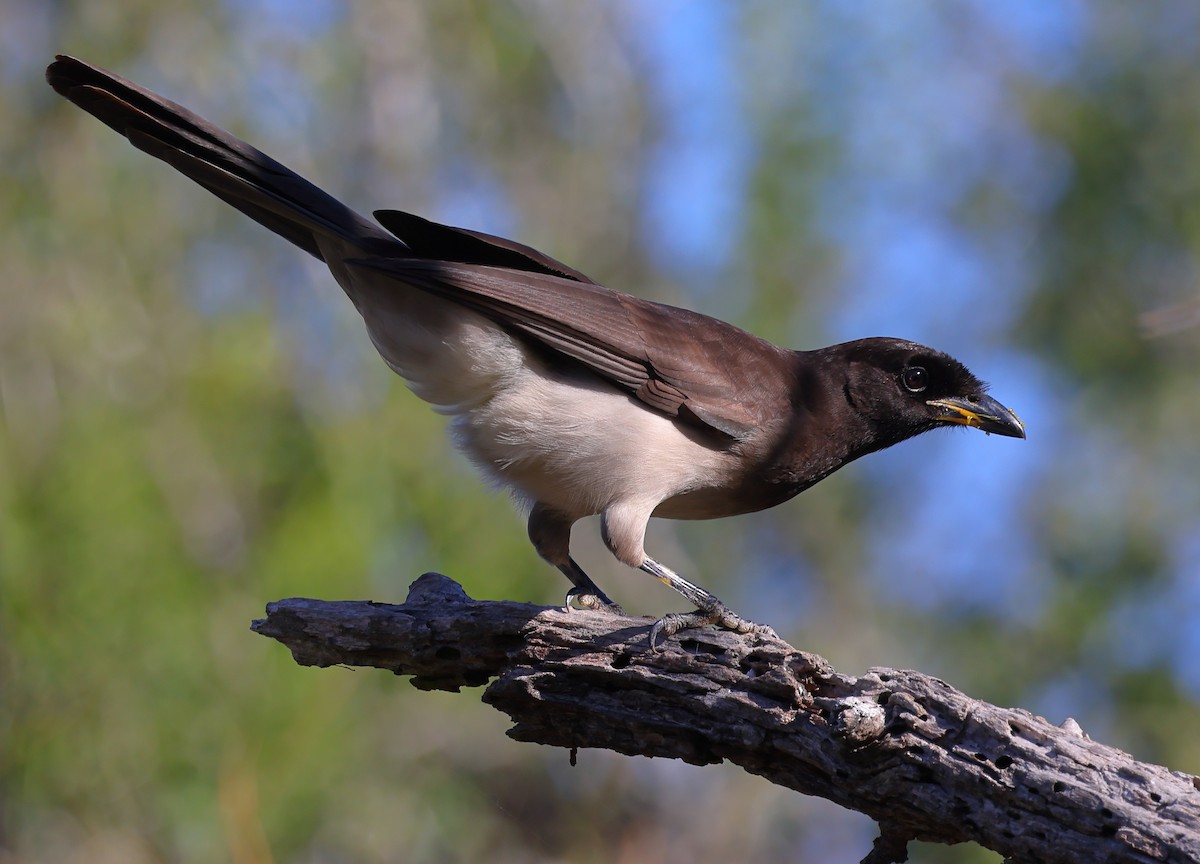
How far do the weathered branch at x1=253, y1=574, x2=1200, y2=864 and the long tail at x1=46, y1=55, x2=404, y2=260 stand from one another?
1543mm

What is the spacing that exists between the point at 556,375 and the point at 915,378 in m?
1.83

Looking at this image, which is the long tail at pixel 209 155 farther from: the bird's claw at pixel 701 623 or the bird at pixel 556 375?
the bird's claw at pixel 701 623

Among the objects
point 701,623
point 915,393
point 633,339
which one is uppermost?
point 915,393

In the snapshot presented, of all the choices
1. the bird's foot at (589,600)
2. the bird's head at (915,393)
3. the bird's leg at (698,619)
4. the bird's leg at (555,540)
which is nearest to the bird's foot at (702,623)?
the bird's leg at (698,619)

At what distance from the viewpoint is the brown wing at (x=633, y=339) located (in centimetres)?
473

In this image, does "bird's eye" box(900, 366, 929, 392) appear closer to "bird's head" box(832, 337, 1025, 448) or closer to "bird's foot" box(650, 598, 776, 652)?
"bird's head" box(832, 337, 1025, 448)

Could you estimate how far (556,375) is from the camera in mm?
5023

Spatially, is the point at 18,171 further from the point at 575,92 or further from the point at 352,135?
the point at 575,92

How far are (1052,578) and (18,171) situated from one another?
36.1 ft

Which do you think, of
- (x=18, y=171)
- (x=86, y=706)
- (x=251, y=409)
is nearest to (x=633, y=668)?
(x=86, y=706)

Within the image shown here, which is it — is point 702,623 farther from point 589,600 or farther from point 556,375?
point 556,375

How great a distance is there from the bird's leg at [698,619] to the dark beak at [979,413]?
1.74 meters

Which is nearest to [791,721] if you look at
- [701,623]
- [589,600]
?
[701,623]

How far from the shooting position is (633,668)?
4.09 meters
